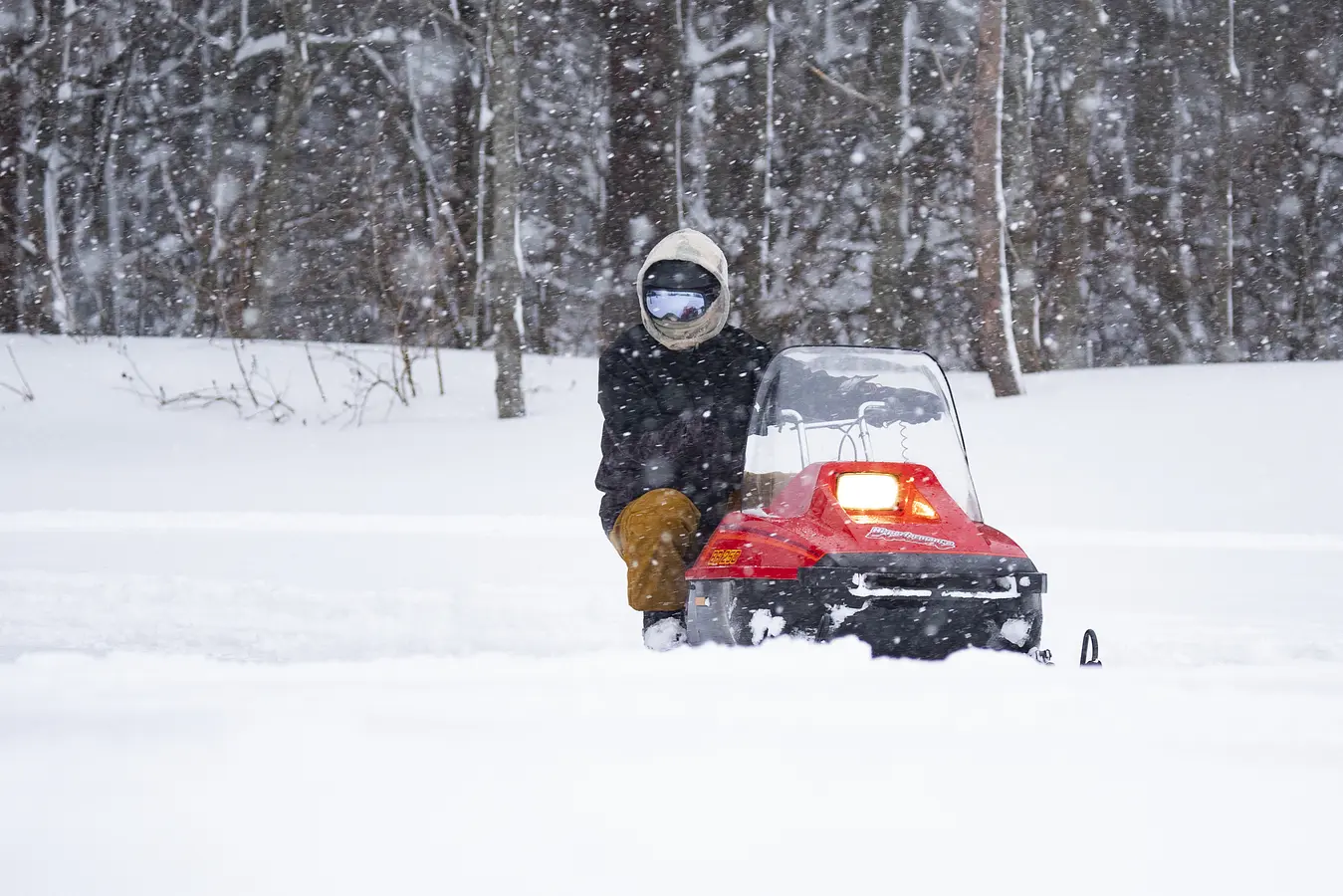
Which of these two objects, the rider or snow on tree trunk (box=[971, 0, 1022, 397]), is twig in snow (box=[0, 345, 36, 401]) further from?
the rider

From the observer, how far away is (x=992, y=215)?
11656 millimetres

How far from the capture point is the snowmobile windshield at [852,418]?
128 inches

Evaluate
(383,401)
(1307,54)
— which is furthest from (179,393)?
(1307,54)

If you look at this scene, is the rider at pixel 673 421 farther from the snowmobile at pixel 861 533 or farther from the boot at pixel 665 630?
the snowmobile at pixel 861 533

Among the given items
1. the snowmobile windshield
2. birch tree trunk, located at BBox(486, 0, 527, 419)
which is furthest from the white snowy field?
birch tree trunk, located at BBox(486, 0, 527, 419)

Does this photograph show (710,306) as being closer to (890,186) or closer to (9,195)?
(890,186)

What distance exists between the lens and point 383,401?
40.0 ft

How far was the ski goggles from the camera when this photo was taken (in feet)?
11.6

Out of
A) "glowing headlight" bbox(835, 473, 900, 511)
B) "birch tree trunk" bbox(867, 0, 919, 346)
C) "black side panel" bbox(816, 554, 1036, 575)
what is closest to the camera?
"black side panel" bbox(816, 554, 1036, 575)

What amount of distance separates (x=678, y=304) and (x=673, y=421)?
0.36 metres

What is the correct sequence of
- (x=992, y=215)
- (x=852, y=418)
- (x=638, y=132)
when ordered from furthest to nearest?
(x=638, y=132), (x=992, y=215), (x=852, y=418)

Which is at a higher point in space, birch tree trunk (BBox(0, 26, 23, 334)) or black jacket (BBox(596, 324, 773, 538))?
birch tree trunk (BBox(0, 26, 23, 334))

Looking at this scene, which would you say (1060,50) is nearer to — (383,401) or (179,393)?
(383,401)

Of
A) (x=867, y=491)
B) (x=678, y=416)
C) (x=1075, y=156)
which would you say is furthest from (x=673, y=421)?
(x=1075, y=156)
